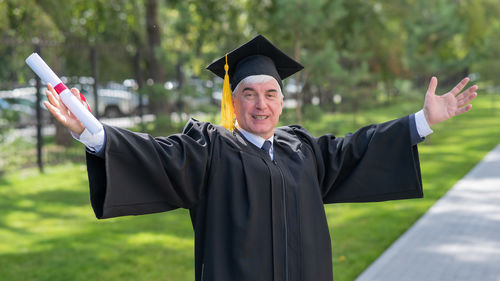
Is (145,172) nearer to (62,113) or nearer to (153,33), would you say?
(62,113)

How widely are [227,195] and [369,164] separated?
34.7 inches

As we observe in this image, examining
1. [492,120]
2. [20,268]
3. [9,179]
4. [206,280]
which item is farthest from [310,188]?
[492,120]

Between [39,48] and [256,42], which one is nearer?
[256,42]

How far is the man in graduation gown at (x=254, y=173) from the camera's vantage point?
2.69 meters

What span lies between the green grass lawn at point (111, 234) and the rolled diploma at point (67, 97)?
11.6ft

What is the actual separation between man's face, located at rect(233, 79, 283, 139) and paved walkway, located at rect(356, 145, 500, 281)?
305 centimetres

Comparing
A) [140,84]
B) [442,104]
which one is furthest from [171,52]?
[442,104]

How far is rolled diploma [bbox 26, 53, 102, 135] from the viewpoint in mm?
2488

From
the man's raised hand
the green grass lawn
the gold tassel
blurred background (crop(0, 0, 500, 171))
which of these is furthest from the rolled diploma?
blurred background (crop(0, 0, 500, 171))

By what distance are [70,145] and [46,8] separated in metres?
3.57

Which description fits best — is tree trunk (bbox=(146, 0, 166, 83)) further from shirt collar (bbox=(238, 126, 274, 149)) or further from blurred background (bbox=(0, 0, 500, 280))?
shirt collar (bbox=(238, 126, 274, 149))

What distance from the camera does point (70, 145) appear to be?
48.6ft

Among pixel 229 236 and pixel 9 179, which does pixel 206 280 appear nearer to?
pixel 229 236

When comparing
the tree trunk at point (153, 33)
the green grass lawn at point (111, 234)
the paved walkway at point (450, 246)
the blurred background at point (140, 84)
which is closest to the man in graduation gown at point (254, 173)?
the paved walkway at point (450, 246)
